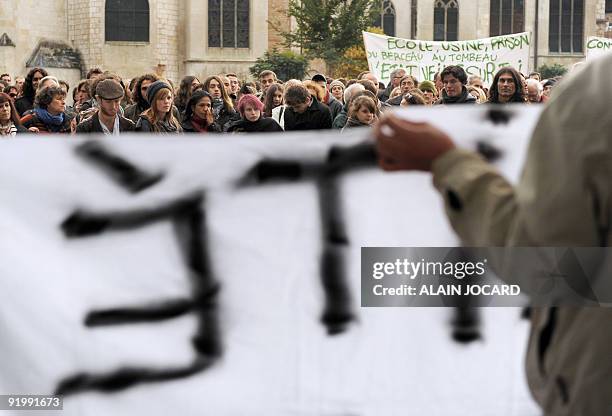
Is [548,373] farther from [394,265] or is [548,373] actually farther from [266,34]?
[266,34]

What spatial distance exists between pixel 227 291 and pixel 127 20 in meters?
38.2

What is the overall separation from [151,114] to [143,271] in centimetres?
428

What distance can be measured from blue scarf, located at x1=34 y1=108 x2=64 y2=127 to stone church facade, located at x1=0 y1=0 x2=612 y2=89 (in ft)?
100

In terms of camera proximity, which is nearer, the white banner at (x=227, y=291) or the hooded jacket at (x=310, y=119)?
the white banner at (x=227, y=291)

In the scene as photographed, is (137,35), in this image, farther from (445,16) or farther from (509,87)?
(509,87)

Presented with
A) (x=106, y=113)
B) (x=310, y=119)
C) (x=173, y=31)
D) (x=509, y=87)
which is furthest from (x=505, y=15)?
(x=106, y=113)

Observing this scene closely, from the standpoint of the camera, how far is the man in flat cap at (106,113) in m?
7.00

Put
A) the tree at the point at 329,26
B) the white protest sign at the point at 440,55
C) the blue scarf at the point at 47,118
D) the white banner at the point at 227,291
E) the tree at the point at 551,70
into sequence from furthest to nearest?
the tree at the point at 551,70, the tree at the point at 329,26, the white protest sign at the point at 440,55, the blue scarf at the point at 47,118, the white banner at the point at 227,291

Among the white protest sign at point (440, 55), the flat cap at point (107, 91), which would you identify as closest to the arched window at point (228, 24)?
the white protest sign at point (440, 55)

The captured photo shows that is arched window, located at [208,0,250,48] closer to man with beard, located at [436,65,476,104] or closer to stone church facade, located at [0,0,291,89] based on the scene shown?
stone church facade, located at [0,0,291,89]

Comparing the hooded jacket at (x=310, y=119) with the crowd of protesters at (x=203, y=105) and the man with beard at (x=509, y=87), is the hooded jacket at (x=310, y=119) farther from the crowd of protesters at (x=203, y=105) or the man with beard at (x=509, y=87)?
the man with beard at (x=509, y=87)

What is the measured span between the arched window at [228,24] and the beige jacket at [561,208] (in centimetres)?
3976

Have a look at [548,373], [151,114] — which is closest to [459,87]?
[151,114]

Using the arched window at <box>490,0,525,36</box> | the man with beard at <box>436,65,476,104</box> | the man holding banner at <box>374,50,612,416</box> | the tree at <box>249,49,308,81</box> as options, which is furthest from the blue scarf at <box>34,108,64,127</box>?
the arched window at <box>490,0,525,36</box>
